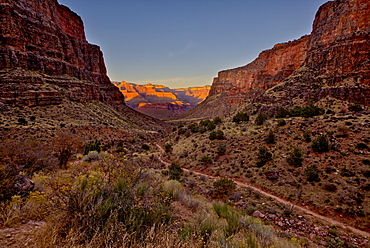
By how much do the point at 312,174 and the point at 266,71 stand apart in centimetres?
7614

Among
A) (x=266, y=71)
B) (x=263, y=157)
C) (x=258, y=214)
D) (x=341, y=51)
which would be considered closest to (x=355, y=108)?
(x=341, y=51)

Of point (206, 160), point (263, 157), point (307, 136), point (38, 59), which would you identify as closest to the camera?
point (263, 157)

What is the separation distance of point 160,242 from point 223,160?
18972 millimetres

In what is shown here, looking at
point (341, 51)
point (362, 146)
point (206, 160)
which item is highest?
point (341, 51)

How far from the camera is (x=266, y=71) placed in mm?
79062

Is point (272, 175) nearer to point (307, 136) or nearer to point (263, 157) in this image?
point (263, 157)

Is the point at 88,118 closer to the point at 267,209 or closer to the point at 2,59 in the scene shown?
the point at 2,59

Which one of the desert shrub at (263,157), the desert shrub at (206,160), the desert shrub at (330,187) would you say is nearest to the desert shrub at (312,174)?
the desert shrub at (330,187)

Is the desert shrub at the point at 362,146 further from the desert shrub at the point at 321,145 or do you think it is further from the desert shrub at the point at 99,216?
Answer: the desert shrub at the point at 99,216

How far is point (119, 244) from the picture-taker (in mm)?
2568

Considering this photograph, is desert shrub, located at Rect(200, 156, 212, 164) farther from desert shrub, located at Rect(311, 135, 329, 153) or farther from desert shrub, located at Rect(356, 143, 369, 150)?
desert shrub, located at Rect(356, 143, 369, 150)

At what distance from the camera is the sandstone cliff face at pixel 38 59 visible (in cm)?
3788

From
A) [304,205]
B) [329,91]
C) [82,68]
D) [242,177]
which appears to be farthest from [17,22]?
[329,91]

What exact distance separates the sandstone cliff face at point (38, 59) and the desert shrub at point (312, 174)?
49417 millimetres
